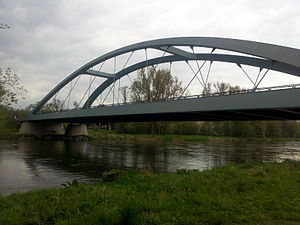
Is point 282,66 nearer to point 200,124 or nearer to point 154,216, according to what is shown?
point 154,216

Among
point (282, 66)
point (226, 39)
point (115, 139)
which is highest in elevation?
point (226, 39)

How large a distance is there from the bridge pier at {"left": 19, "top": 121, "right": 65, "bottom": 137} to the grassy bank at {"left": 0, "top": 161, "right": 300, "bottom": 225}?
50760 mm

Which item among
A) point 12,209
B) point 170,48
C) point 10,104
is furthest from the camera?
A: point 170,48

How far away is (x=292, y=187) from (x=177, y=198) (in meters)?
3.83

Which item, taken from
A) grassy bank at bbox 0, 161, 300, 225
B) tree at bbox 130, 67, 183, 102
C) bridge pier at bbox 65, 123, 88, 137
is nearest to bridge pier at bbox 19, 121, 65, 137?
bridge pier at bbox 65, 123, 88, 137

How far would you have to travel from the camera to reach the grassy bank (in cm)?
531

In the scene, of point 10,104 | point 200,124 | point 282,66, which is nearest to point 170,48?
point 282,66

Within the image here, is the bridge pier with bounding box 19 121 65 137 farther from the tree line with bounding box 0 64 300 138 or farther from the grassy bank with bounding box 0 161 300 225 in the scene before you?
the grassy bank with bounding box 0 161 300 225

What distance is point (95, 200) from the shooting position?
6793 millimetres

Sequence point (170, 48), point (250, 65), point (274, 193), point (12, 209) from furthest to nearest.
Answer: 1. point (170, 48)
2. point (250, 65)
3. point (274, 193)
4. point (12, 209)

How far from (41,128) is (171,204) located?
2201 inches

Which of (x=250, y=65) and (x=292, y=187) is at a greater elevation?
(x=250, y=65)

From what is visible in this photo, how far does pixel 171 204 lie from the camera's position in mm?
6250

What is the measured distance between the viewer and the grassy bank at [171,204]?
17.4 ft
